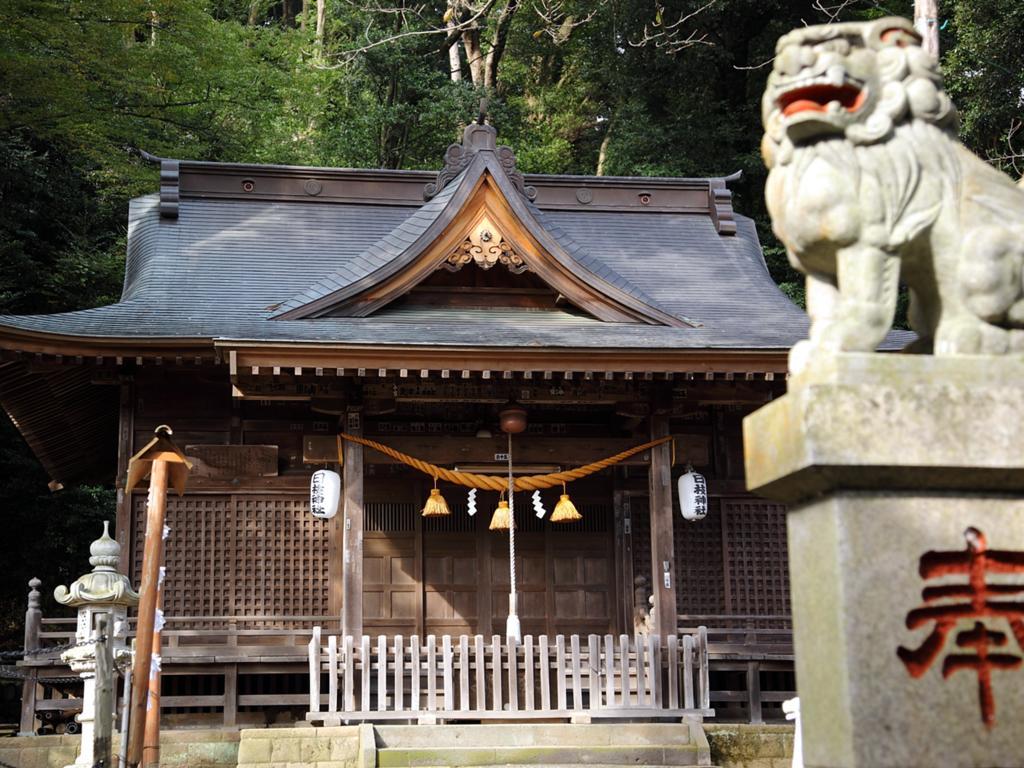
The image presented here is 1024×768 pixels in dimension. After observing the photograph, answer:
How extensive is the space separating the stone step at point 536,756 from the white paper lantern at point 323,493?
8.67 ft

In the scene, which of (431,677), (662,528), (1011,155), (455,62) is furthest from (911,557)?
(455,62)

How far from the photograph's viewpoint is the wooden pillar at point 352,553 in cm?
1083

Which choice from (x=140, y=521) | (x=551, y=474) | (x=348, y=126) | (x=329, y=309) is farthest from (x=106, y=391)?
(x=348, y=126)

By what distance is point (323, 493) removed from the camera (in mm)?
11477

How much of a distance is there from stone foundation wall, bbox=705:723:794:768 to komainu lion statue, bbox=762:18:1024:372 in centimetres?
680

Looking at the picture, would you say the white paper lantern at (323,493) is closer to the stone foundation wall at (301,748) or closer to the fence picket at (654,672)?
the stone foundation wall at (301,748)

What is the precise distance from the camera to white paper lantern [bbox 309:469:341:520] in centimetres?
1148

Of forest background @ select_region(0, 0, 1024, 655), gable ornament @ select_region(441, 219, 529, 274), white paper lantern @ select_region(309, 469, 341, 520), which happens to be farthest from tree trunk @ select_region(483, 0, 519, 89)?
white paper lantern @ select_region(309, 469, 341, 520)

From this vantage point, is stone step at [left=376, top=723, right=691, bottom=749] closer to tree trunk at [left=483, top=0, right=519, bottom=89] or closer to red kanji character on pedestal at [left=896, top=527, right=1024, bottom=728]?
red kanji character on pedestal at [left=896, top=527, right=1024, bottom=728]

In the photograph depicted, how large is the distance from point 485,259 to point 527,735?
184 inches

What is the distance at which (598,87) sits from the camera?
2864cm

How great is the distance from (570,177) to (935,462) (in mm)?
12898

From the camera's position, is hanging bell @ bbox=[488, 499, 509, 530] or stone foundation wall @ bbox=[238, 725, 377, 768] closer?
stone foundation wall @ bbox=[238, 725, 377, 768]

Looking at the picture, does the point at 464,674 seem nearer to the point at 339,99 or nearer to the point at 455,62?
the point at 339,99
